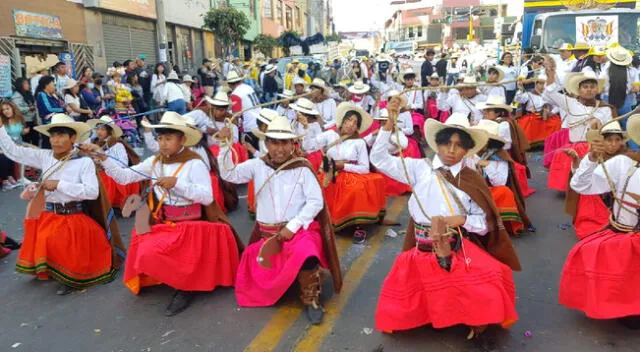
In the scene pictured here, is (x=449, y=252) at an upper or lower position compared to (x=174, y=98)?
lower

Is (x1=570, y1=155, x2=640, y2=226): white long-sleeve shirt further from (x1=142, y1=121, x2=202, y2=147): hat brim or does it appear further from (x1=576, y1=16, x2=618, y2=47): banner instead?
(x1=576, y1=16, x2=618, y2=47): banner

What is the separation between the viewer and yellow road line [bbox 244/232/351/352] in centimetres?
376

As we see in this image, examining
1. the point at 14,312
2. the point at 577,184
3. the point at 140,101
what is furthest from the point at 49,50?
the point at 577,184

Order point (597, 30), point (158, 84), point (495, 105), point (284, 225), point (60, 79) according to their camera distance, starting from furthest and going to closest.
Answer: point (158, 84) < point (597, 30) < point (60, 79) < point (495, 105) < point (284, 225)

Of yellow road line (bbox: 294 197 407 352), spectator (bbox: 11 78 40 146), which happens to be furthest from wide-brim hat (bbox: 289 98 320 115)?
spectator (bbox: 11 78 40 146)

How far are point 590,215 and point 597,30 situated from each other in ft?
29.0

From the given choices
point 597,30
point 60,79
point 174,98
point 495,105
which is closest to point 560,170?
point 495,105

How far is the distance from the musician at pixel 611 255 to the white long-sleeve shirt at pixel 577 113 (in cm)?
309

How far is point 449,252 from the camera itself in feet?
11.7

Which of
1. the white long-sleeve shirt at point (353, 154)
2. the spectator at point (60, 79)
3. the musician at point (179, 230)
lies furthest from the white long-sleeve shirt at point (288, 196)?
the spectator at point (60, 79)

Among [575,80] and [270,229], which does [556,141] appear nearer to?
[575,80]

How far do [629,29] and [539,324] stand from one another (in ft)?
36.2

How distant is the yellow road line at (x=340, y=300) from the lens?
3.81m

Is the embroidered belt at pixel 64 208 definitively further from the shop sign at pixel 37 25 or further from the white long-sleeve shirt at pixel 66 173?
the shop sign at pixel 37 25
